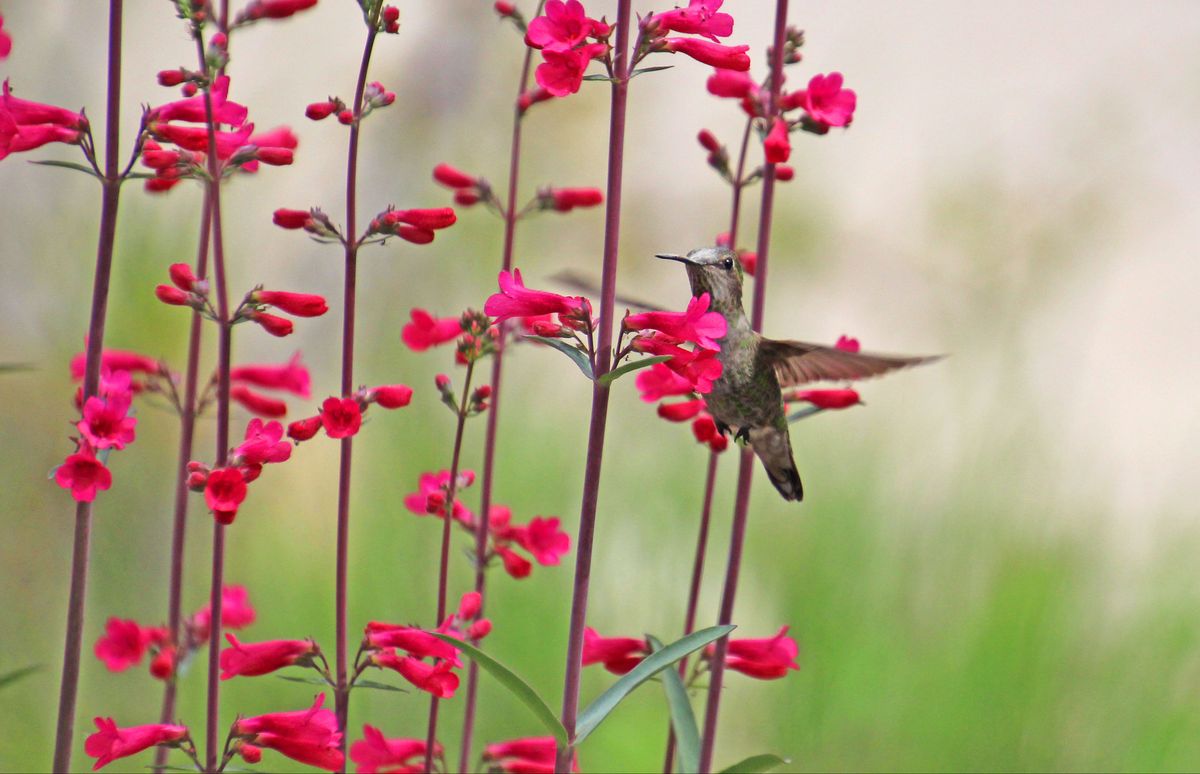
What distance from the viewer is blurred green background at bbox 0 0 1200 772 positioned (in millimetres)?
3998

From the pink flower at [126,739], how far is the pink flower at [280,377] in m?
0.81

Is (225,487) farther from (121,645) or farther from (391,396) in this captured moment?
(121,645)

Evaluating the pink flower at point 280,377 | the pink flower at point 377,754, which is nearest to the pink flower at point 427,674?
the pink flower at point 377,754

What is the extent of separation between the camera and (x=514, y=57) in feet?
18.9

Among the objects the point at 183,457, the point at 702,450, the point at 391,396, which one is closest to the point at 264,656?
the point at 183,457

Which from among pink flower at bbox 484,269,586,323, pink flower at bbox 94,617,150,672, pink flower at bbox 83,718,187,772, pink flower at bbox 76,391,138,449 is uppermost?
pink flower at bbox 484,269,586,323

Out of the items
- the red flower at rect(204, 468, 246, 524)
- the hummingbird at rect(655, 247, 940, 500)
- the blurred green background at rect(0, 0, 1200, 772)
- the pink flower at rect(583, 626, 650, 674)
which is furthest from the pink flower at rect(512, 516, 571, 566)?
the blurred green background at rect(0, 0, 1200, 772)

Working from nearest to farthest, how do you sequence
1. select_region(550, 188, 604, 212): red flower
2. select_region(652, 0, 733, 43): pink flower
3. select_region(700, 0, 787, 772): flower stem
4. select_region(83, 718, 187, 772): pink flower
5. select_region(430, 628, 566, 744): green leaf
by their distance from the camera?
select_region(430, 628, 566, 744): green leaf < select_region(652, 0, 733, 43): pink flower < select_region(83, 718, 187, 772): pink flower < select_region(700, 0, 787, 772): flower stem < select_region(550, 188, 604, 212): red flower

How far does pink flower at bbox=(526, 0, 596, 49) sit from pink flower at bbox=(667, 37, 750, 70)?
16 cm

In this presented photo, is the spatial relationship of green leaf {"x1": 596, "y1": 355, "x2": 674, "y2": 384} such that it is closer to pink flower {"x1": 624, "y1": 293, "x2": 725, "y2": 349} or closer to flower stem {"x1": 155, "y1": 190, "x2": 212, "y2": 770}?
pink flower {"x1": 624, "y1": 293, "x2": 725, "y2": 349}

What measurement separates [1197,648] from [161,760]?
3.42 m

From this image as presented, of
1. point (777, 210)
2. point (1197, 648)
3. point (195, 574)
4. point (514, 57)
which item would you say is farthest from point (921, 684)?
point (514, 57)

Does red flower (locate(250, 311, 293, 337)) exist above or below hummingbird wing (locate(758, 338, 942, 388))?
below

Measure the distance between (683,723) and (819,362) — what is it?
758 mm
